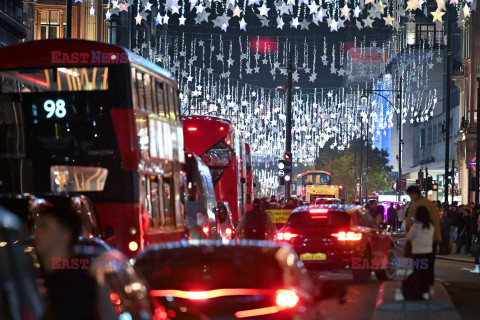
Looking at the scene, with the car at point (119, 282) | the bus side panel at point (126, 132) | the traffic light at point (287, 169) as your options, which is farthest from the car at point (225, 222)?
the car at point (119, 282)

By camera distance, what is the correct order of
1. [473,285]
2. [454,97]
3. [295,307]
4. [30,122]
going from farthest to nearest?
[454,97] < [473,285] < [30,122] < [295,307]

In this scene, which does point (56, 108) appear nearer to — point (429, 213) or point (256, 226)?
point (429, 213)

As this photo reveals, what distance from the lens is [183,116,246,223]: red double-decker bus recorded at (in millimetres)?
29438

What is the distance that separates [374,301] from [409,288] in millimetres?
2059

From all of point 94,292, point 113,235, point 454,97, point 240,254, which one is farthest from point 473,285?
point 454,97

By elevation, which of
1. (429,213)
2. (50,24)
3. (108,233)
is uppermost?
(50,24)

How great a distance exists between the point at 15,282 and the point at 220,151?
27454 mm

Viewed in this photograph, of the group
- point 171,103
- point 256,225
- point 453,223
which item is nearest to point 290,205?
point 453,223

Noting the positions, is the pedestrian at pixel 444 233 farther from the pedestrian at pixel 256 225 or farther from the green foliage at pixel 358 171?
the green foliage at pixel 358 171

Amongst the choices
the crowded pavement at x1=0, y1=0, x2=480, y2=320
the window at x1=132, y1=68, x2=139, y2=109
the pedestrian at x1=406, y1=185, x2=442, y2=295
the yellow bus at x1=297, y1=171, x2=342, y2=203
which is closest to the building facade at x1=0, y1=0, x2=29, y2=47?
the crowded pavement at x1=0, y1=0, x2=480, y2=320

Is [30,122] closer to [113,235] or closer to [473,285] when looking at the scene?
[113,235]

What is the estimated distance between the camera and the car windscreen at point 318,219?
19344 mm

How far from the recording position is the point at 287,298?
7.71 meters

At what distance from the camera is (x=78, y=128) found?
15.1 m
